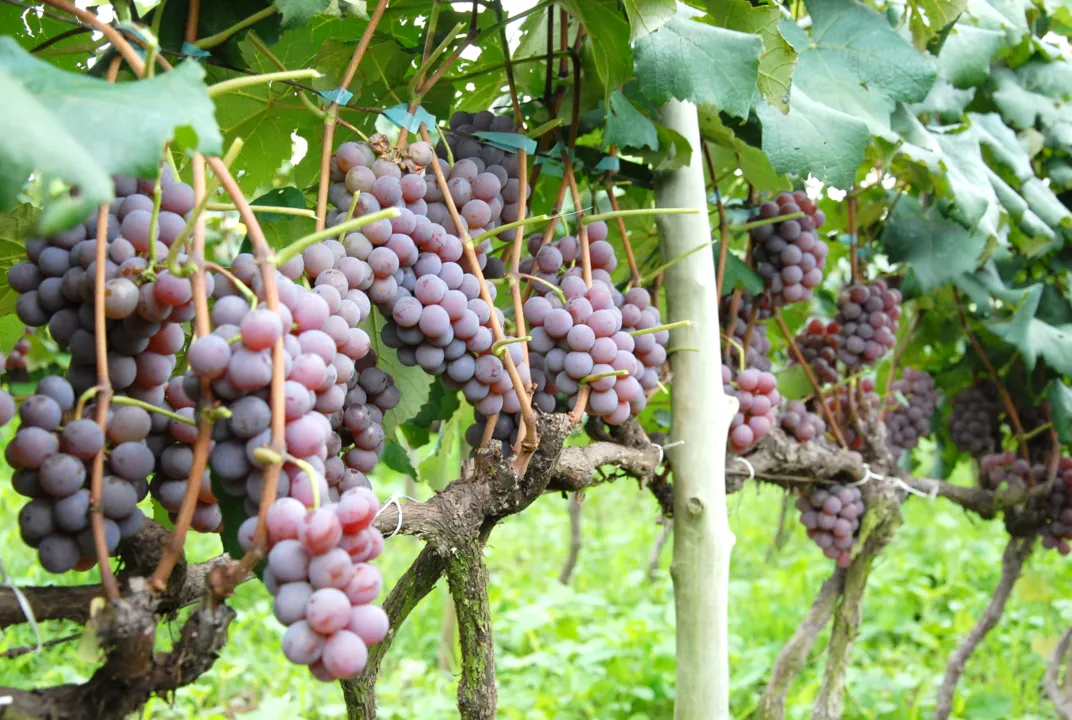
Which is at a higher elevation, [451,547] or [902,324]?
[902,324]

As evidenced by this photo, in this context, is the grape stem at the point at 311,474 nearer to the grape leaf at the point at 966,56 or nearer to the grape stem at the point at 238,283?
the grape stem at the point at 238,283

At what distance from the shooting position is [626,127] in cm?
111

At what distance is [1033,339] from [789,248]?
603mm

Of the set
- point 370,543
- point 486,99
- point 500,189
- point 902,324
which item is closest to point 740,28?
point 500,189

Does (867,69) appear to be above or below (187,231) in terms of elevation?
above

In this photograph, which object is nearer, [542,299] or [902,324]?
[542,299]

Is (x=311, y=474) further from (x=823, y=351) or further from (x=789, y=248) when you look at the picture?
(x=823, y=351)

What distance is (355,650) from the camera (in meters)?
0.52

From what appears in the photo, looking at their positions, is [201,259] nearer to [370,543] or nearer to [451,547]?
[370,543]

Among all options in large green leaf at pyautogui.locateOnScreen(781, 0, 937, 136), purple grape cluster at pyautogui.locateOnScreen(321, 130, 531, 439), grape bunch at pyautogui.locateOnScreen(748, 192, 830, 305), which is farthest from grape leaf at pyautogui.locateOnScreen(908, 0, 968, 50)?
purple grape cluster at pyautogui.locateOnScreen(321, 130, 531, 439)

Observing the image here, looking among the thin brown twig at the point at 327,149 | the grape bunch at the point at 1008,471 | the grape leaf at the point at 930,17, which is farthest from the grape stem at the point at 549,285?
the grape bunch at the point at 1008,471

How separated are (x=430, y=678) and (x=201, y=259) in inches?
108

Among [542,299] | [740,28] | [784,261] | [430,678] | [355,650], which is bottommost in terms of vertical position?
[430,678]

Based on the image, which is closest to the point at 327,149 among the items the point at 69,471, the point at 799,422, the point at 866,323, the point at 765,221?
the point at 69,471
